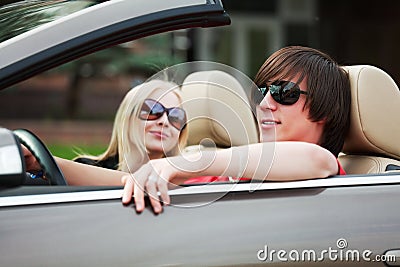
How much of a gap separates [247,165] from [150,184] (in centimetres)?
29

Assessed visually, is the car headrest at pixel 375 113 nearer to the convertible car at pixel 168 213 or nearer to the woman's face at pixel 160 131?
the convertible car at pixel 168 213

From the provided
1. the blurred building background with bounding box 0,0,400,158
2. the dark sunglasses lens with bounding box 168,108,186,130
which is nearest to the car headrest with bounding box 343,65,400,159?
the dark sunglasses lens with bounding box 168,108,186,130

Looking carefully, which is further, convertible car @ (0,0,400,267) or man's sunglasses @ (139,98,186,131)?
man's sunglasses @ (139,98,186,131)

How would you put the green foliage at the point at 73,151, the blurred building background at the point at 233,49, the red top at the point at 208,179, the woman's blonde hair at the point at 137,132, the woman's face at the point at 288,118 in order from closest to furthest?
the red top at the point at 208,179 → the woman's blonde hair at the point at 137,132 → the woman's face at the point at 288,118 → the green foliage at the point at 73,151 → the blurred building background at the point at 233,49

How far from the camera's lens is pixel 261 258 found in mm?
2072

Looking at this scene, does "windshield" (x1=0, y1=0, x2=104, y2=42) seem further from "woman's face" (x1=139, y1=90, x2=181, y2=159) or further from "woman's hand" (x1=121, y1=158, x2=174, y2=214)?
"woman's hand" (x1=121, y1=158, x2=174, y2=214)

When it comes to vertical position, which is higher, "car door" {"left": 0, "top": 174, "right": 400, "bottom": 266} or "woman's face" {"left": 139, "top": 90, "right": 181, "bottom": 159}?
"woman's face" {"left": 139, "top": 90, "right": 181, "bottom": 159}

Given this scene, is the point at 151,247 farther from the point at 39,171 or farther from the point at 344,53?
the point at 344,53

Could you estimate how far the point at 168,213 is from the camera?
2109mm

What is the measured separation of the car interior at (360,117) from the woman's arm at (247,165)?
17 centimetres

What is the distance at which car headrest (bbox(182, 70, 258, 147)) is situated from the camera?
2.30m

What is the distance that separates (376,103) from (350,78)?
0.14 meters

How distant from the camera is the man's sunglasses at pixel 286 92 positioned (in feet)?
8.28

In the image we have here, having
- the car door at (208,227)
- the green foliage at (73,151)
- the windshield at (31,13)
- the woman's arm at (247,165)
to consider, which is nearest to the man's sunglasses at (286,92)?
the woman's arm at (247,165)
